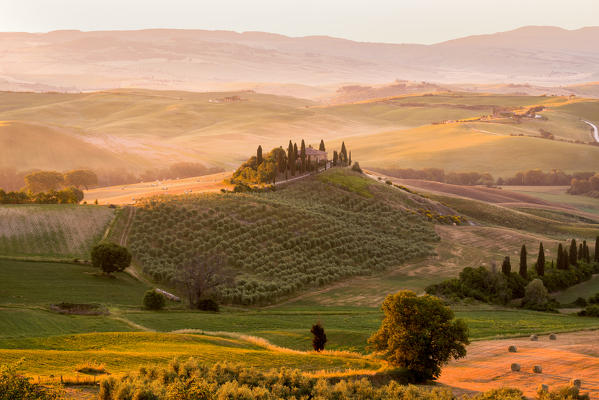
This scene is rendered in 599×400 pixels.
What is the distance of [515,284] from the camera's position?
5972 cm

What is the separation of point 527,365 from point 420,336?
683 cm

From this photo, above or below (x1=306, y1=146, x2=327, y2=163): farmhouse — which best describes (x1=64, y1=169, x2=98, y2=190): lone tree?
below

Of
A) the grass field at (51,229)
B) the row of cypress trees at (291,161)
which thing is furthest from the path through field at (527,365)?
the row of cypress trees at (291,161)

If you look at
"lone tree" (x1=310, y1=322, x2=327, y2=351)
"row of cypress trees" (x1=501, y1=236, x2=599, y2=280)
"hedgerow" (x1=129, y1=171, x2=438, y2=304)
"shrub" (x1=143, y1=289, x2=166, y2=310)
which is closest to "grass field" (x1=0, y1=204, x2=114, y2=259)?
"hedgerow" (x1=129, y1=171, x2=438, y2=304)

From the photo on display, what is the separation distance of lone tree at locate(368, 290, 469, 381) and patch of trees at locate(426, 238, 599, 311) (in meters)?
27.4

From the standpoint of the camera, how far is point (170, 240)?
63906 mm

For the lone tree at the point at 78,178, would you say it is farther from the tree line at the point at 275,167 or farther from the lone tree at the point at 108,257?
the lone tree at the point at 108,257

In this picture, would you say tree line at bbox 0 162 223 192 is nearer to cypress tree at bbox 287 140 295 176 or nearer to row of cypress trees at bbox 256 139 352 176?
row of cypress trees at bbox 256 139 352 176

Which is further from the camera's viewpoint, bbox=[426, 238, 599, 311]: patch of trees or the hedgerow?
the hedgerow

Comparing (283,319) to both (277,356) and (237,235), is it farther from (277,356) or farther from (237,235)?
(237,235)

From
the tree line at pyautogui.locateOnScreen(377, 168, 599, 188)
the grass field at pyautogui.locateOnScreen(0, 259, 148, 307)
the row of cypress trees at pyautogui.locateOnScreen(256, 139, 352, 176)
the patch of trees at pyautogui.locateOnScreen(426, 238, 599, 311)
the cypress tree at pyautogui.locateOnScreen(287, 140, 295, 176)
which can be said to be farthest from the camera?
the tree line at pyautogui.locateOnScreen(377, 168, 599, 188)

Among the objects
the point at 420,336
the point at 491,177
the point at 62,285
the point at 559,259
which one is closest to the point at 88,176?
the point at 62,285

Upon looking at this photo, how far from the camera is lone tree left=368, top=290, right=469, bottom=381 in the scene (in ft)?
94.3

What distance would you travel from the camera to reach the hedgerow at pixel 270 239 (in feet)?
194
